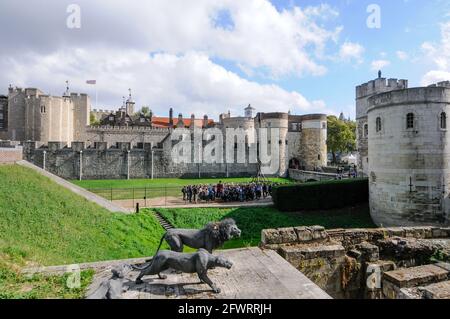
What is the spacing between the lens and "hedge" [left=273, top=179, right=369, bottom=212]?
2277 centimetres

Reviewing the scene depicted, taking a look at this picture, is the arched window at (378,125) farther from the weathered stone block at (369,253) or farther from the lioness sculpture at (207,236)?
the lioness sculpture at (207,236)

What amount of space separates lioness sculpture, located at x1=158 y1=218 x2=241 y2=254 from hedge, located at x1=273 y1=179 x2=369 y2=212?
1631 centimetres

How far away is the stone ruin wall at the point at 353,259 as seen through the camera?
25.1 ft

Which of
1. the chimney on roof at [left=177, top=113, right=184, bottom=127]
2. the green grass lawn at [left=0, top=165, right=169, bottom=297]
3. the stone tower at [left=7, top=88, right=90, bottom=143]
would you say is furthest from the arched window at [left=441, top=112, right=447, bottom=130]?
the stone tower at [left=7, top=88, right=90, bottom=143]

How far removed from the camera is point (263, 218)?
21.4 meters

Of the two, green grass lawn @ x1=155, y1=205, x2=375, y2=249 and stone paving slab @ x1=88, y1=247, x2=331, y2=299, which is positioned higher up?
stone paving slab @ x1=88, y1=247, x2=331, y2=299

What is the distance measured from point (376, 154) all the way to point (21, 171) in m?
22.5

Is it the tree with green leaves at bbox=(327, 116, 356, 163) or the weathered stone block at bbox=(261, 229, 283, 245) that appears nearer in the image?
the weathered stone block at bbox=(261, 229, 283, 245)

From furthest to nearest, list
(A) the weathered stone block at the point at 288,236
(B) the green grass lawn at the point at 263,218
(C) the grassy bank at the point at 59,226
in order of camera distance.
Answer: (B) the green grass lawn at the point at 263,218 → (C) the grassy bank at the point at 59,226 → (A) the weathered stone block at the point at 288,236

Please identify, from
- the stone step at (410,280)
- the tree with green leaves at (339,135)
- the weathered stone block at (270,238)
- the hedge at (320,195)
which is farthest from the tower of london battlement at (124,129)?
the stone step at (410,280)

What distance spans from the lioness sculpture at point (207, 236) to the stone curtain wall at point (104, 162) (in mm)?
32819

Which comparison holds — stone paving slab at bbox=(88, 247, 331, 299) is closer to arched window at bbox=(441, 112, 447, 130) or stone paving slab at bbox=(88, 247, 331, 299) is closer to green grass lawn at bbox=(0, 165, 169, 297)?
green grass lawn at bbox=(0, 165, 169, 297)

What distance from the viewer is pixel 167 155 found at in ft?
133

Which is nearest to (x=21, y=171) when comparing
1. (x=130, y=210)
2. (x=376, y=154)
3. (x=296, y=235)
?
(x=130, y=210)
